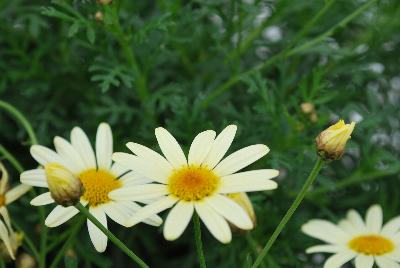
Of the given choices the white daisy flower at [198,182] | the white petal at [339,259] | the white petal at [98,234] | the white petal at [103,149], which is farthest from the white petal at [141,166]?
the white petal at [339,259]

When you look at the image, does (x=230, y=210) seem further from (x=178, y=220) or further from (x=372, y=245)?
(x=372, y=245)

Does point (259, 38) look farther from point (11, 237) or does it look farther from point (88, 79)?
point (11, 237)

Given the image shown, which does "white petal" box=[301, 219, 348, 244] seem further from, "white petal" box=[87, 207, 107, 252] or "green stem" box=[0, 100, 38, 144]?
"green stem" box=[0, 100, 38, 144]

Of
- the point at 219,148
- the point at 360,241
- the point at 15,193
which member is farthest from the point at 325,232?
the point at 15,193

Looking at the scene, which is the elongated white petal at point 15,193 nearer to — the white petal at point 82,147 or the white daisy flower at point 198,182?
the white petal at point 82,147

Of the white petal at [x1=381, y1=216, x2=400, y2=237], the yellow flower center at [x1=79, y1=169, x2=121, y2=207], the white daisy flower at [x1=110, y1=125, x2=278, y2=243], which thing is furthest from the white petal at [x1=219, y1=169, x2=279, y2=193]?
the white petal at [x1=381, y1=216, x2=400, y2=237]

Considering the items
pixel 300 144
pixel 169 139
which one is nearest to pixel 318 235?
pixel 300 144
